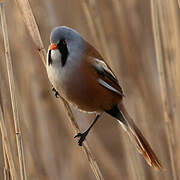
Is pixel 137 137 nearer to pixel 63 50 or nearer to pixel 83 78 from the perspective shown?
pixel 83 78

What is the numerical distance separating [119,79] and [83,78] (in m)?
0.87

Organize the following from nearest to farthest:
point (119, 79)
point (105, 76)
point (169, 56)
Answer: point (105, 76) < point (169, 56) < point (119, 79)

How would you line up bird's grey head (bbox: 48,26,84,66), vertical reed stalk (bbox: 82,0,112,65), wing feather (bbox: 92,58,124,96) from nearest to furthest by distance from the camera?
bird's grey head (bbox: 48,26,84,66), wing feather (bbox: 92,58,124,96), vertical reed stalk (bbox: 82,0,112,65)

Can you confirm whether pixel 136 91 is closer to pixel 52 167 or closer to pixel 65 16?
pixel 52 167

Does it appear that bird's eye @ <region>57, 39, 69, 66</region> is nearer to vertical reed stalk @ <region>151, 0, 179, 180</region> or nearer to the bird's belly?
the bird's belly

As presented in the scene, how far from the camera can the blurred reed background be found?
2.52 meters

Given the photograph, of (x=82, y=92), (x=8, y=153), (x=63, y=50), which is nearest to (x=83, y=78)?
(x=82, y=92)

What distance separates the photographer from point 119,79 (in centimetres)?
308

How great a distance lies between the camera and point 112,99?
2406mm

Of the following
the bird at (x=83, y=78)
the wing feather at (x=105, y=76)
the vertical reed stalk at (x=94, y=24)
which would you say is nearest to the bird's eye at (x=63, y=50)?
the bird at (x=83, y=78)

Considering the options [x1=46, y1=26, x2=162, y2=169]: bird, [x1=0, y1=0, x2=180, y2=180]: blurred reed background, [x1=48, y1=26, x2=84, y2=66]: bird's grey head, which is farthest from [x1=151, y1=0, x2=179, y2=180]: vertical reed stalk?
[x1=48, y1=26, x2=84, y2=66]: bird's grey head

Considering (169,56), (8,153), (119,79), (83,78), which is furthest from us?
(119,79)

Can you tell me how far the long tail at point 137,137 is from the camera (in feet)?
7.64

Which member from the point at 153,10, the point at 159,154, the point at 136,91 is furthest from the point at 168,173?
the point at 153,10
